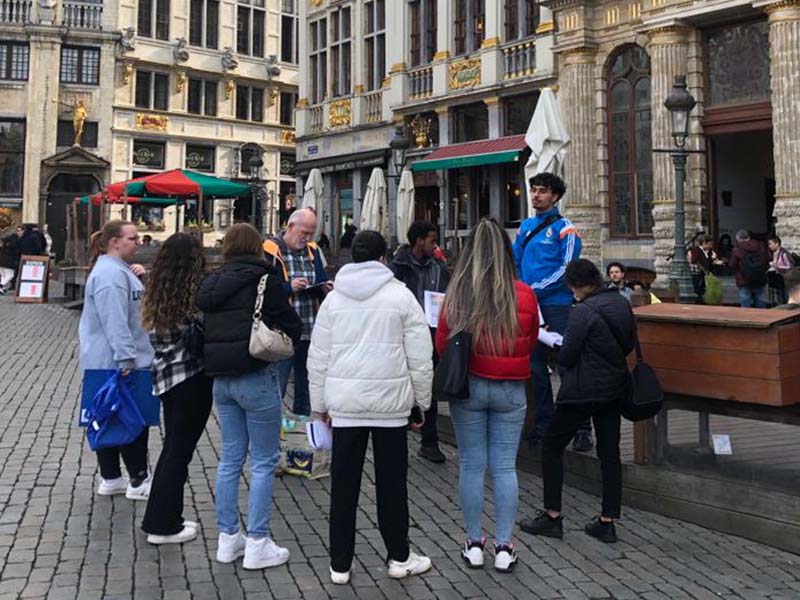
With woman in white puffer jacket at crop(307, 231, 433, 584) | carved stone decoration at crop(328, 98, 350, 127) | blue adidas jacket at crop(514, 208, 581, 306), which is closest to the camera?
woman in white puffer jacket at crop(307, 231, 433, 584)

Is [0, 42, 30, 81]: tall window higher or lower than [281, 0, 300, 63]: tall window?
lower

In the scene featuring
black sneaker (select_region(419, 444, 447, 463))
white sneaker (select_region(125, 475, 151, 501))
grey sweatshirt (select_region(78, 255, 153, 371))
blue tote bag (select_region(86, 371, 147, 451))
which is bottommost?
white sneaker (select_region(125, 475, 151, 501))

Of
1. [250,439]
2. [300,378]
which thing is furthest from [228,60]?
[250,439]

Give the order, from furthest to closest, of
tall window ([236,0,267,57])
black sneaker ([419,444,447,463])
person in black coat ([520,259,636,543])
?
1. tall window ([236,0,267,57])
2. black sneaker ([419,444,447,463])
3. person in black coat ([520,259,636,543])

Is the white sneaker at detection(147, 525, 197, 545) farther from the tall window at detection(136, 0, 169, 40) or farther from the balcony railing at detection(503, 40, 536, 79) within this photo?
the tall window at detection(136, 0, 169, 40)

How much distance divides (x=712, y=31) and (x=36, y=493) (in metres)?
16.4

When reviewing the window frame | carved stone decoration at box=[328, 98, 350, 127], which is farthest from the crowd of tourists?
the window frame

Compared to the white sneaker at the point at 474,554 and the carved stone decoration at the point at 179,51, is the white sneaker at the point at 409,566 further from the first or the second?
the carved stone decoration at the point at 179,51

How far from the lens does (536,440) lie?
643 cm

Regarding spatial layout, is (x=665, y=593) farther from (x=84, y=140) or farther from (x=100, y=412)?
(x=84, y=140)

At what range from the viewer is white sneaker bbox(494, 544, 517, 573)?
4.45m

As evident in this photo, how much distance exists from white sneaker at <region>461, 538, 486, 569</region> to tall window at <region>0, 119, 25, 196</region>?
3858cm

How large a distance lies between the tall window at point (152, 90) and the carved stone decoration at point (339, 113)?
15.2 meters

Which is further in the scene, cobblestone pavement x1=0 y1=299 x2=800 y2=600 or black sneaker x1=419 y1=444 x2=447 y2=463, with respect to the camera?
black sneaker x1=419 y1=444 x2=447 y2=463
